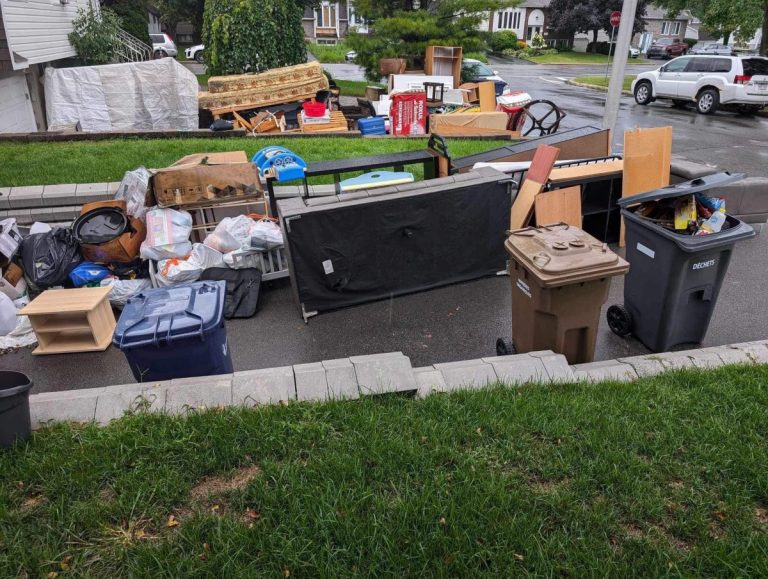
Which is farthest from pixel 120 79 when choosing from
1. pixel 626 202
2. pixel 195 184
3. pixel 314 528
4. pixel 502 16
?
pixel 502 16

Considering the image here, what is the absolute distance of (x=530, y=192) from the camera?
671cm

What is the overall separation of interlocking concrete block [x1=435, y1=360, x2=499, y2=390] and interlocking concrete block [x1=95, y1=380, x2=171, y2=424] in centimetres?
186

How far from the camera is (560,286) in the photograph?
13.6ft

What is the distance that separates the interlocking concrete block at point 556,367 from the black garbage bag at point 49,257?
16.9 feet

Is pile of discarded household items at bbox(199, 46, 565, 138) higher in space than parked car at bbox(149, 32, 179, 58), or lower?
lower

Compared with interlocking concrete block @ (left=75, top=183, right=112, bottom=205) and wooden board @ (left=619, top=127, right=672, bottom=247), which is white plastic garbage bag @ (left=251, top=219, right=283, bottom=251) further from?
wooden board @ (left=619, top=127, right=672, bottom=247)

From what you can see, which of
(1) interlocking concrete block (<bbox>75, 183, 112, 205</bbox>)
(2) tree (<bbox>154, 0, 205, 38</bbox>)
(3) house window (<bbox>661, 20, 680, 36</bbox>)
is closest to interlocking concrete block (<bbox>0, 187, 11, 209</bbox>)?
(1) interlocking concrete block (<bbox>75, 183, 112, 205</bbox>)

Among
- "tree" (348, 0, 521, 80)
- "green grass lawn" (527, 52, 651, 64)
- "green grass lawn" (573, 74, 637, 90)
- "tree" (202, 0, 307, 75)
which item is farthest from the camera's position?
"green grass lawn" (527, 52, 651, 64)

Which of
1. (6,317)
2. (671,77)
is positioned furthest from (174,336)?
(671,77)

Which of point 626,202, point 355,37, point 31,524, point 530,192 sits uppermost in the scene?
point 355,37

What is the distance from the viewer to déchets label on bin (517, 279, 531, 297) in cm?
438

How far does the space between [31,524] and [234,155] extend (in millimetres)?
6105

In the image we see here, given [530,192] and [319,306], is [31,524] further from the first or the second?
[530,192]

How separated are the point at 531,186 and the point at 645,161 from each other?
1.42 metres
